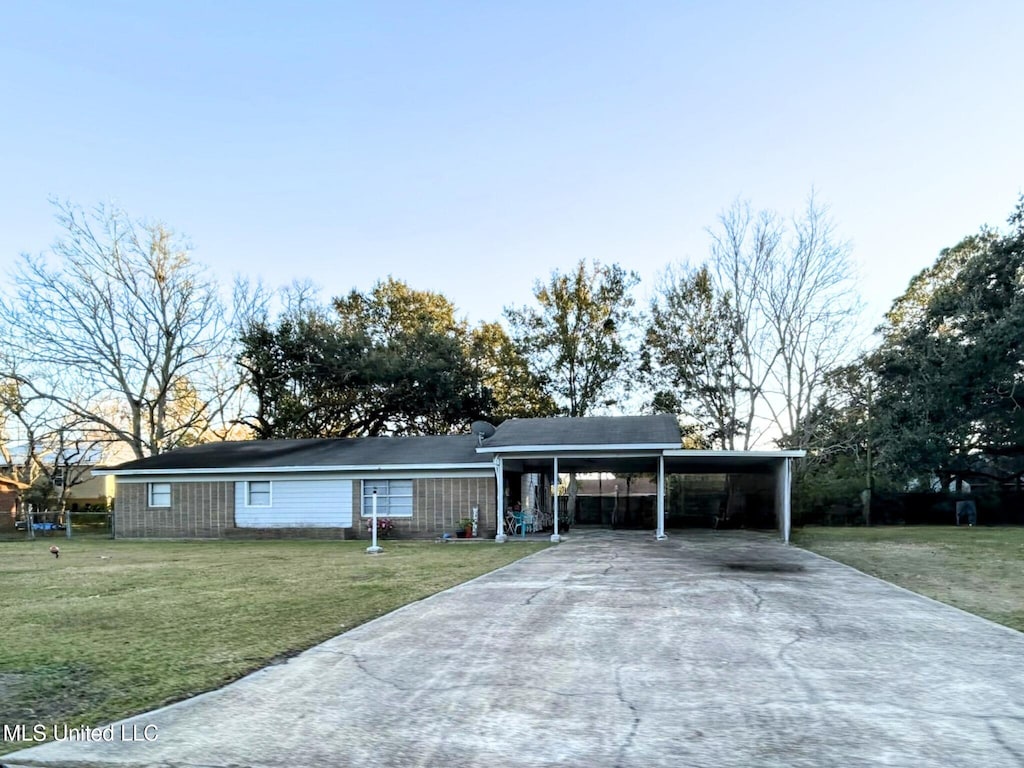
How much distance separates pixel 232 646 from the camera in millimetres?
5965

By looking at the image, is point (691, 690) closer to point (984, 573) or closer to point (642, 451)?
point (984, 573)

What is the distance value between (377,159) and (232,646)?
608 inches

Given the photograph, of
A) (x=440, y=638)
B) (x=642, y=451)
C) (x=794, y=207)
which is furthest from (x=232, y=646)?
(x=794, y=207)

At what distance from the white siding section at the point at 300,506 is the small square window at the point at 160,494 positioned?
2377 millimetres

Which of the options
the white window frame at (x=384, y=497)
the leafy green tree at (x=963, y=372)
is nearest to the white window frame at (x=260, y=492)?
the white window frame at (x=384, y=497)

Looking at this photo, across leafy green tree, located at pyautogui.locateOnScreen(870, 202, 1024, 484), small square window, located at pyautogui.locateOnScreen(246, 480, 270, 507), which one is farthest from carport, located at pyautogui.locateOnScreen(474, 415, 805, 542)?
leafy green tree, located at pyautogui.locateOnScreen(870, 202, 1024, 484)

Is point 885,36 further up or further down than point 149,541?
further up

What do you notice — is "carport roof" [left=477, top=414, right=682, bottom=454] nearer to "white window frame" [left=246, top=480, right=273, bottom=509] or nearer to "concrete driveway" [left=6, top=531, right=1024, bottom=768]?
"white window frame" [left=246, top=480, right=273, bottom=509]

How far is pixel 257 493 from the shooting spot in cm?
2172


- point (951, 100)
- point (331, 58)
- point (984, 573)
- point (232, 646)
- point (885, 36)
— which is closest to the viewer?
point (232, 646)

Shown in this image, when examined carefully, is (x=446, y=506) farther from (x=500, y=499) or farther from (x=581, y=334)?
(x=581, y=334)

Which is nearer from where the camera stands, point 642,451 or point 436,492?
A: point 642,451

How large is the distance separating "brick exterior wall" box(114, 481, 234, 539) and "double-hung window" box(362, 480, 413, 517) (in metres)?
4.50

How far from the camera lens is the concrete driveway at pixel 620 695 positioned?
3646mm
